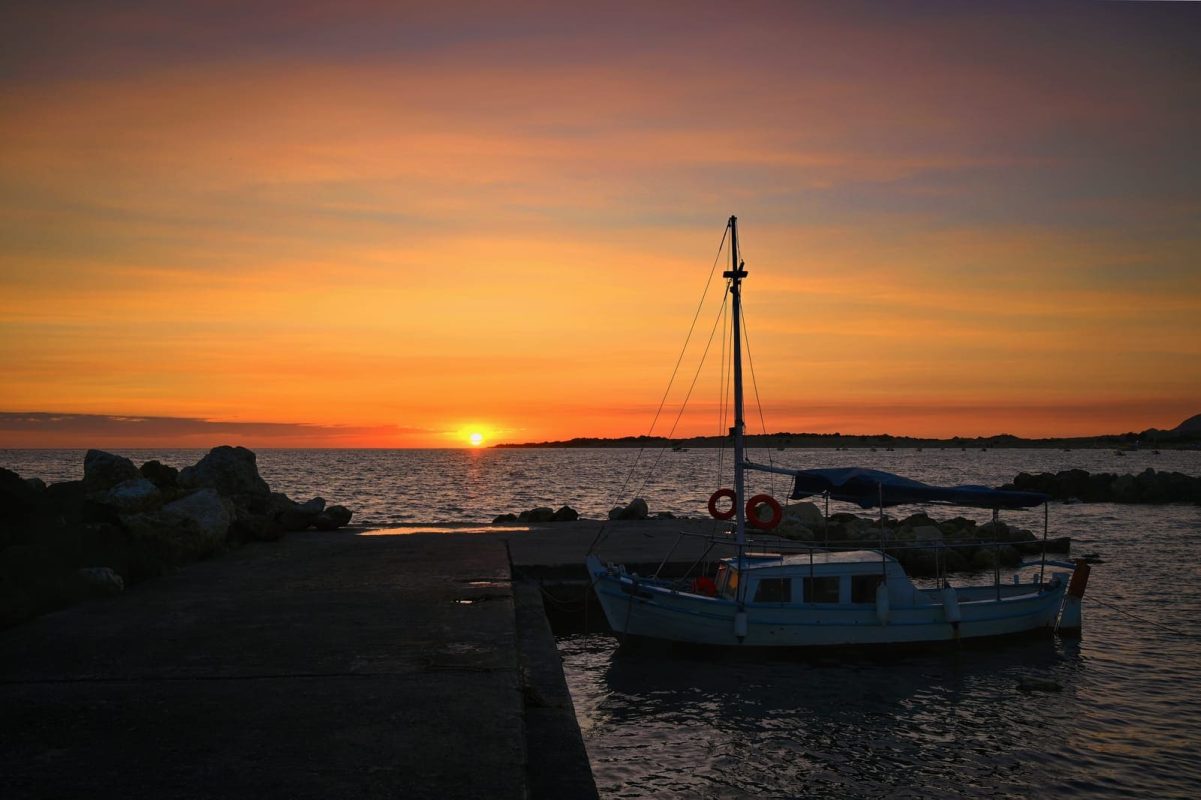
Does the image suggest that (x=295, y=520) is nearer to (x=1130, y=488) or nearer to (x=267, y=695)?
(x=267, y=695)

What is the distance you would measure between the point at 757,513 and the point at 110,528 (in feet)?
44.4

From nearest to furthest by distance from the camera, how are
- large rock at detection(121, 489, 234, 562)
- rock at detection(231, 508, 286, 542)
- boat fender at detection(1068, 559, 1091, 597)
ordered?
1. large rock at detection(121, 489, 234, 562)
2. boat fender at detection(1068, 559, 1091, 597)
3. rock at detection(231, 508, 286, 542)

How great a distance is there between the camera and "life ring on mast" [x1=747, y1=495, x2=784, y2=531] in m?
19.6

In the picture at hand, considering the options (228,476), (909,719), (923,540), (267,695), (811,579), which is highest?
(228,476)

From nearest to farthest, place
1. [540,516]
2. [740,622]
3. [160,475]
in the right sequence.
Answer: [740,622], [160,475], [540,516]

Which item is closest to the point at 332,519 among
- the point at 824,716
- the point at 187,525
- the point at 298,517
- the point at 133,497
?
the point at 298,517

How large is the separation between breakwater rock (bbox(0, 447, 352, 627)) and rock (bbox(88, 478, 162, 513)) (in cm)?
3

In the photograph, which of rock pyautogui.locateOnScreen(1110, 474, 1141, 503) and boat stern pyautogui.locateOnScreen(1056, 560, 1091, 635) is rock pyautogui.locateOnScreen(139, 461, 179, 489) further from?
rock pyautogui.locateOnScreen(1110, 474, 1141, 503)

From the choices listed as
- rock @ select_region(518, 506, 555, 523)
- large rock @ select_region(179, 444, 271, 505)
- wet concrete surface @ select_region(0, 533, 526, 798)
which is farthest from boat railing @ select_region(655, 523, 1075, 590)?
large rock @ select_region(179, 444, 271, 505)

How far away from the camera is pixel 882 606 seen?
19.5m

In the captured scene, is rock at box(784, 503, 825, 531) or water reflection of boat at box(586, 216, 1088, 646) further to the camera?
rock at box(784, 503, 825, 531)

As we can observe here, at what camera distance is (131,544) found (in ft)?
59.1

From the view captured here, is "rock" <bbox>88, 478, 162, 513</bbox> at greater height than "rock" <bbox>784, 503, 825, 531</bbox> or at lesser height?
greater

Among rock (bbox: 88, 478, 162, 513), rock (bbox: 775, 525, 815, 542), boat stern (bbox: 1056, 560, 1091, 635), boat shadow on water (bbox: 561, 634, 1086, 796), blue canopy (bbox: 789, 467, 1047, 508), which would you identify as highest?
blue canopy (bbox: 789, 467, 1047, 508)
